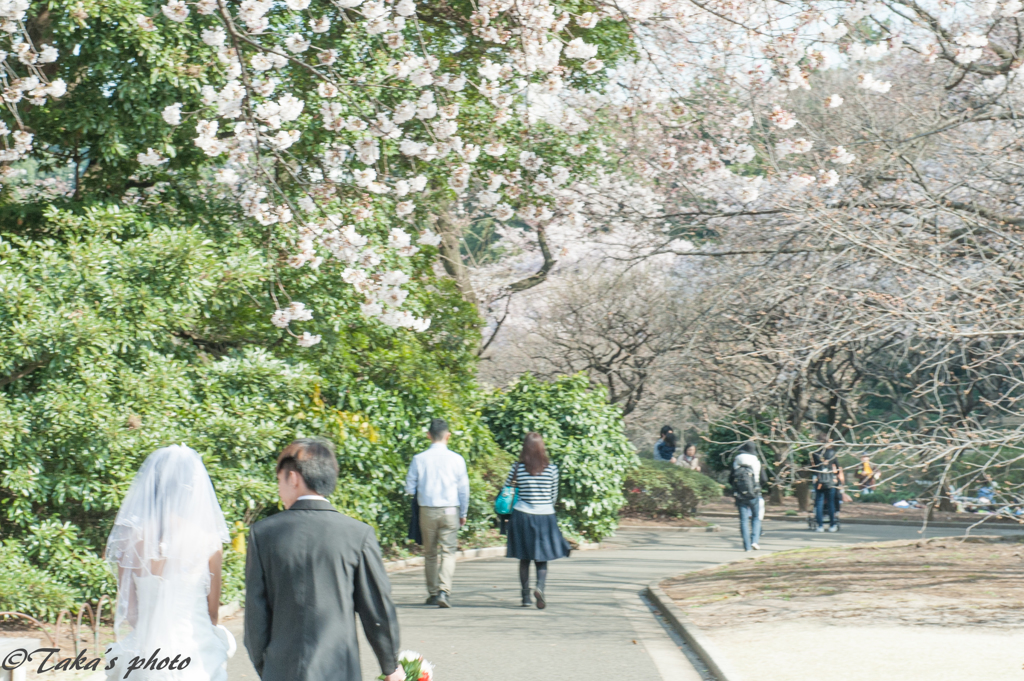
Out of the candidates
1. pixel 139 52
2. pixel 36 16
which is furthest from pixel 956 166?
pixel 36 16

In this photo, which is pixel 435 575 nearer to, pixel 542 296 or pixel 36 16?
pixel 36 16

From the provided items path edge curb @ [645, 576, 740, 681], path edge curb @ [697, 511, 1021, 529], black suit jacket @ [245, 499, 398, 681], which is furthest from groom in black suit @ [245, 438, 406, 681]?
path edge curb @ [697, 511, 1021, 529]

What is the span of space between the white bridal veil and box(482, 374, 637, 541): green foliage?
11.2 meters

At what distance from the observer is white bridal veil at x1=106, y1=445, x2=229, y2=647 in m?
4.52

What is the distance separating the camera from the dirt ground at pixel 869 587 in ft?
28.7

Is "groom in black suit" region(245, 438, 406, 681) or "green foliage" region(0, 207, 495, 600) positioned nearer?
"groom in black suit" region(245, 438, 406, 681)

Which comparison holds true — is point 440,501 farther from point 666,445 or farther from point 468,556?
point 666,445

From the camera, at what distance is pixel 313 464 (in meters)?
4.01

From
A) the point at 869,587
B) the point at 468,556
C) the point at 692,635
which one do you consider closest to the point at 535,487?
the point at 692,635

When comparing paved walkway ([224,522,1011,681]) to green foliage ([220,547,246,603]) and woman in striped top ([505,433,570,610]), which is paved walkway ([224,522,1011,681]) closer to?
green foliage ([220,547,246,603])

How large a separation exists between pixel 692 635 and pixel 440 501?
9.37 ft

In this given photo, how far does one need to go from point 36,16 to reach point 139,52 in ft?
4.92

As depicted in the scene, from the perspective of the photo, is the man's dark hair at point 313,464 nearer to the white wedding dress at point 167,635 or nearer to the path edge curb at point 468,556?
the white wedding dress at point 167,635

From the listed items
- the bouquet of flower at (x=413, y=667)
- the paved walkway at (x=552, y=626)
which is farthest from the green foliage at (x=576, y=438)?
the bouquet of flower at (x=413, y=667)
